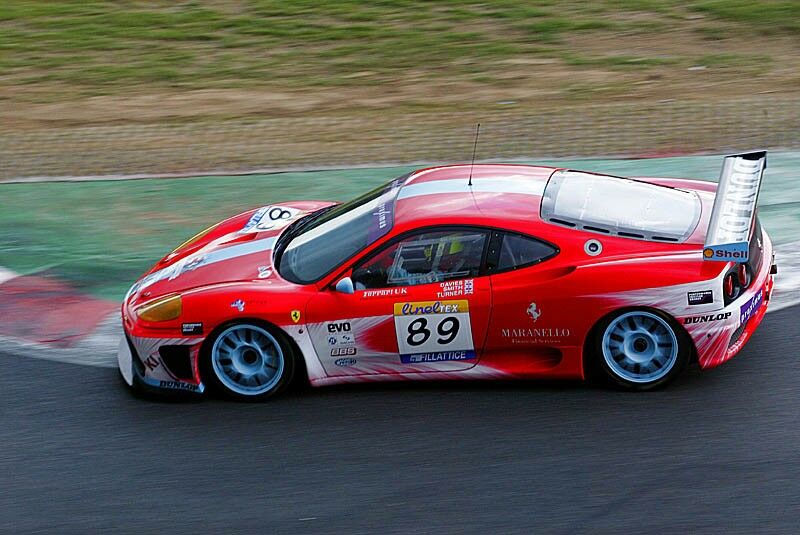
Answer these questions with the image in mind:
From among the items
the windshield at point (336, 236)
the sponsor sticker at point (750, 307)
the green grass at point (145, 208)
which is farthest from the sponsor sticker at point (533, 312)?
the green grass at point (145, 208)

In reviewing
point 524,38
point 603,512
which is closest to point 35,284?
point 603,512

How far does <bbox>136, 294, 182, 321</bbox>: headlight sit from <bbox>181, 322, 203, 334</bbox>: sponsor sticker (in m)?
0.08

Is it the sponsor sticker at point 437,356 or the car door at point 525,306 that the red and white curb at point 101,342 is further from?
the sponsor sticker at point 437,356

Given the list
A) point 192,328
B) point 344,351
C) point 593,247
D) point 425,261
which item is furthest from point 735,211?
point 192,328

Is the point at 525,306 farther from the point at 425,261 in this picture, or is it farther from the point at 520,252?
the point at 425,261

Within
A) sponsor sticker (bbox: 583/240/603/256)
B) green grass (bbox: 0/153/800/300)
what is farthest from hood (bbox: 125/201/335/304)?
sponsor sticker (bbox: 583/240/603/256)

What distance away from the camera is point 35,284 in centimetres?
852

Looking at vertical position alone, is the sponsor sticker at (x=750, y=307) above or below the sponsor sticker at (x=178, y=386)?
above

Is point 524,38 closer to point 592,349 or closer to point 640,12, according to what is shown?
point 640,12

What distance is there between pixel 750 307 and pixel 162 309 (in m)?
3.33

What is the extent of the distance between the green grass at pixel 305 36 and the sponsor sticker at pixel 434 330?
8.85 m

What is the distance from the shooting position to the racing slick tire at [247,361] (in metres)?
6.21

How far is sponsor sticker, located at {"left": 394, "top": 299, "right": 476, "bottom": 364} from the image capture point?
6.01 m

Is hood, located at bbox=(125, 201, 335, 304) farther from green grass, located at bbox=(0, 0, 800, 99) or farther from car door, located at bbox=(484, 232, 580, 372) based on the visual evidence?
green grass, located at bbox=(0, 0, 800, 99)
